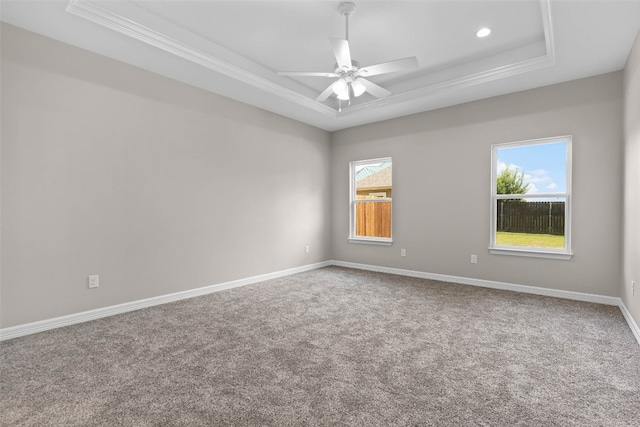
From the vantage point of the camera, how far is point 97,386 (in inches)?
74.9

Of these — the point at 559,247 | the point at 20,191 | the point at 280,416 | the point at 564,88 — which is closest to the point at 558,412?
the point at 280,416

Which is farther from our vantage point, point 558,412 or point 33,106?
point 33,106

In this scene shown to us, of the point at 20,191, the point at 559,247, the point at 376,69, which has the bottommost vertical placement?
the point at 559,247

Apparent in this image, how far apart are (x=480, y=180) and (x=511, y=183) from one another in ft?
1.25

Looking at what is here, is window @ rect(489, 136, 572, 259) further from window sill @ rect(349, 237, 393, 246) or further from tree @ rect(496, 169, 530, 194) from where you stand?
window sill @ rect(349, 237, 393, 246)

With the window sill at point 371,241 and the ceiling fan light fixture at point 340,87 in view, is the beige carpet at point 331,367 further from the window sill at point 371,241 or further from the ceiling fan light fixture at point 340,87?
the ceiling fan light fixture at point 340,87

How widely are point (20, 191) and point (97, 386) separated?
6.33 feet

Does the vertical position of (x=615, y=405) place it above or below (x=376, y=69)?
below

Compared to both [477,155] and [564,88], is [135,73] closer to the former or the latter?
[477,155]

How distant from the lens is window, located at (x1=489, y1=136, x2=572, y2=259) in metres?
3.87

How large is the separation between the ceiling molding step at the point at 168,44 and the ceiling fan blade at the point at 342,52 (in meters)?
1.47

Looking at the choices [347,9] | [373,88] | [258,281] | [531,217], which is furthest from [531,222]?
[258,281]

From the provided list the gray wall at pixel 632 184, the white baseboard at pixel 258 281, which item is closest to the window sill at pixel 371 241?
the white baseboard at pixel 258 281

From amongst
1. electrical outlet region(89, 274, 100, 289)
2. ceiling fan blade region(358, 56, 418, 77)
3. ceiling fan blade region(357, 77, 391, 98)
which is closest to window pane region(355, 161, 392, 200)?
ceiling fan blade region(357, 77, 391, 98)
